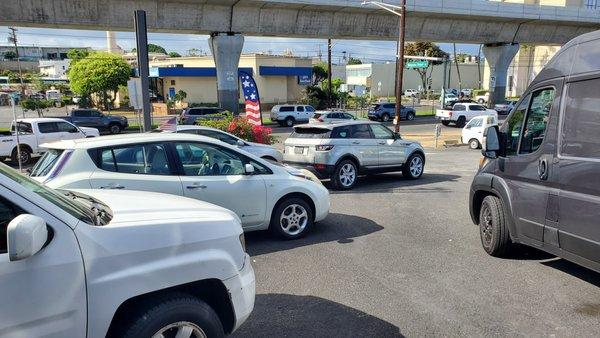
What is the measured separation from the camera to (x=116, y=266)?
2.65 meters

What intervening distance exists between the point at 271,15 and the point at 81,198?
3044cm

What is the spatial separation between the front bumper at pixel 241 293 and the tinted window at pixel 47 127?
17.0 metres

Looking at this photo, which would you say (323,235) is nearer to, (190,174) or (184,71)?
(190,174)

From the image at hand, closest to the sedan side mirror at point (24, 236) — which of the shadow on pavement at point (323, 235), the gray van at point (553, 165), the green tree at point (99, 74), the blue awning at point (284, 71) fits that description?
the shadow on pavement at point (323, 235)

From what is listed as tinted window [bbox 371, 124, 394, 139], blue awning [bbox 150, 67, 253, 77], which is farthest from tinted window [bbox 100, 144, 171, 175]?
blue awning [bbox 150, 67, 253, 77]

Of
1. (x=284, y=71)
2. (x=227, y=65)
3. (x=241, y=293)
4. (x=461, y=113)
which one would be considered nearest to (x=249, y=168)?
(x=241, y=293)

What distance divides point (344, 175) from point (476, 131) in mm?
13872

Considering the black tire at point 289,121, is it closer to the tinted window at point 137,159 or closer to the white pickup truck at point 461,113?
the white pickup truck at point 461,113

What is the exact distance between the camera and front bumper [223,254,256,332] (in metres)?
3.21

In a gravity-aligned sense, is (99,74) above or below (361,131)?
above

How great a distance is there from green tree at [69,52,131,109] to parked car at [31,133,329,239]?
46.9 meters

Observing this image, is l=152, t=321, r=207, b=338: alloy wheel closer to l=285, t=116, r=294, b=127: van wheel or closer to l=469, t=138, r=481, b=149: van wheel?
l=469, t=138, r=481, b=149: van wheel

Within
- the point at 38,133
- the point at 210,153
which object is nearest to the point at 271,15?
the point at 38,133

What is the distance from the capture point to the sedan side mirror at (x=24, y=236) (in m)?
2.22
